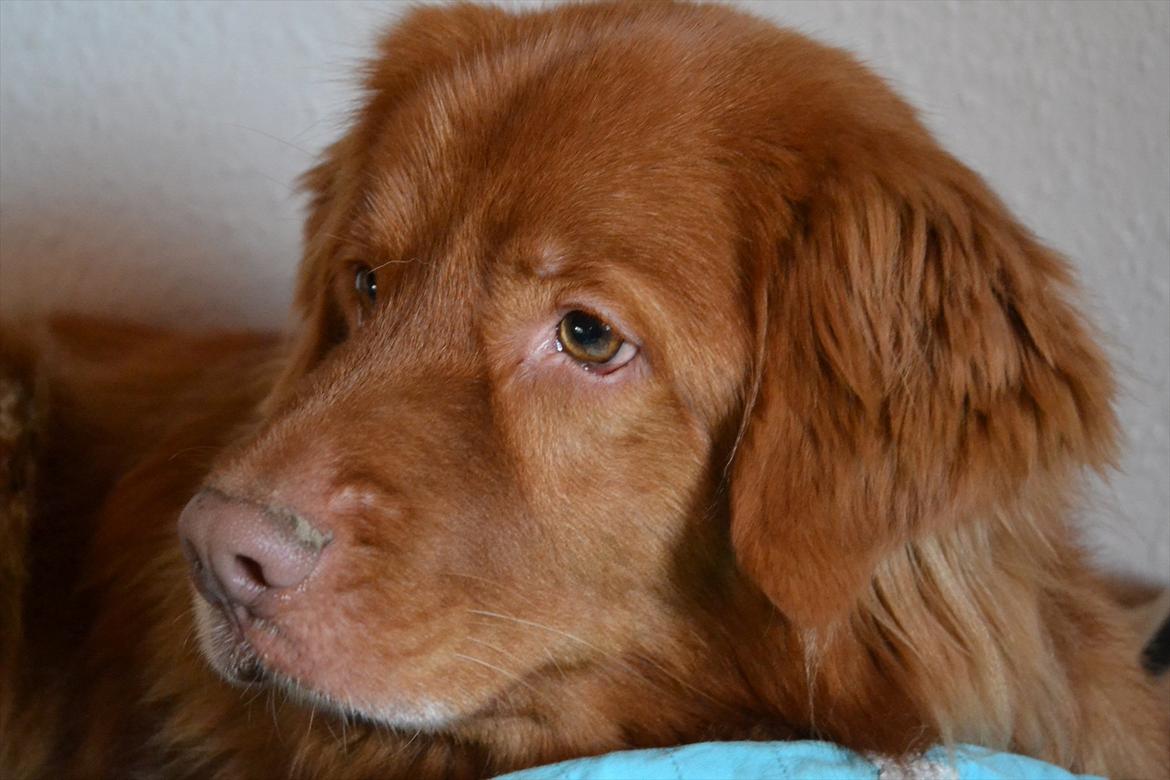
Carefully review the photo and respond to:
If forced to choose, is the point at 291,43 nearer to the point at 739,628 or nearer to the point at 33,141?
the point at 33,141

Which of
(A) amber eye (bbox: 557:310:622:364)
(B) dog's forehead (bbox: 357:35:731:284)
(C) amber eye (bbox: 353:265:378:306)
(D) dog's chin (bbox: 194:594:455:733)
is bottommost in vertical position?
(D) dog's chin (bbox: 194:594:455:733)

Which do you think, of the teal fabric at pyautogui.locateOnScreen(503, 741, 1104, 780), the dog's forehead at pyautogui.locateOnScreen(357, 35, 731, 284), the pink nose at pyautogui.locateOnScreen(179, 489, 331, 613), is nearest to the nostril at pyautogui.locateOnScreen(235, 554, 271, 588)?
the pink nose at pyautogui.locateOnScreen(179, 489, 331, 613)

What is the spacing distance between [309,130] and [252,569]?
1899 mm

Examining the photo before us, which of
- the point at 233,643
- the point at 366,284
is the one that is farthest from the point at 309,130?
the point at 233,643

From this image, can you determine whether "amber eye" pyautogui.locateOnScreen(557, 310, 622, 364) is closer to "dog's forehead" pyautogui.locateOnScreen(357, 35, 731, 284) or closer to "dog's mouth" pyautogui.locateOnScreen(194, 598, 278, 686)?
"dog's forehead" pyautogui.locateOnScreen(357, 35, 731, 284)

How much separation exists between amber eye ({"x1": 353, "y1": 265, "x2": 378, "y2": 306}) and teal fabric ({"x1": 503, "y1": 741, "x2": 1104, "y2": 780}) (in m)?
0.79

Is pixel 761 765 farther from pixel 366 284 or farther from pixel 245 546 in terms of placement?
pixel 366 284

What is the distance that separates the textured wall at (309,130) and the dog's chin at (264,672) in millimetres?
1496

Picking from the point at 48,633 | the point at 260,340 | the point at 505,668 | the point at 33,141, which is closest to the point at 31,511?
the point at 48,633

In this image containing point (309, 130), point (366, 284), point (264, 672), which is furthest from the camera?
point (309, 130)

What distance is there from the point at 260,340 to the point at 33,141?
2.80 feet

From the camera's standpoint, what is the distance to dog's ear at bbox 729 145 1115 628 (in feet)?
4.84

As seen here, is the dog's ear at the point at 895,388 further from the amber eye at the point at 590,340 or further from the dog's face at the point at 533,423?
the amber eye at the point at 590,340

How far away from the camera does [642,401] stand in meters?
1.54
